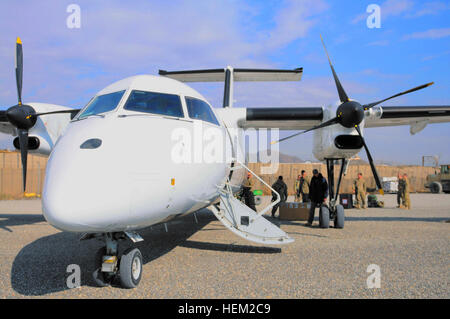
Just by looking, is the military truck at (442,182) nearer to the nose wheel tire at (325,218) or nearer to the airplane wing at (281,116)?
the nose wheel tire at (325,218)

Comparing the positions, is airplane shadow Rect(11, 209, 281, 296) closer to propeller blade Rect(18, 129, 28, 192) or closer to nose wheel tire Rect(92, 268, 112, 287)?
nose wheel tire Rect(92, 268, 112, 287)

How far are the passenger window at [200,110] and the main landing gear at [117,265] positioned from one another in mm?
2076

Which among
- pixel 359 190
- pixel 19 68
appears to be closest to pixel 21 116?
pixel 19 68

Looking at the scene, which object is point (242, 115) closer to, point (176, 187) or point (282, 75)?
point (282, 75)

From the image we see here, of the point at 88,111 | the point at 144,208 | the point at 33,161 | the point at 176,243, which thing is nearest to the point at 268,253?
the point at 176,243

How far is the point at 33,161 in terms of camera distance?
1208 inches

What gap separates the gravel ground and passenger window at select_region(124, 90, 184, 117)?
2.40m

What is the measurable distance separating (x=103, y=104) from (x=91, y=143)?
1.25 meters

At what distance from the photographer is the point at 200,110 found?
18.9 feet

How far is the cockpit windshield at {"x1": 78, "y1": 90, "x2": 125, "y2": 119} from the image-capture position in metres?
4.80

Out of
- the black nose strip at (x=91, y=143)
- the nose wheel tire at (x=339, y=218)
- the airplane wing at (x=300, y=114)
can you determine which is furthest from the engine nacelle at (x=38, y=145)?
the nose wheel tire at (x=339, y=218)

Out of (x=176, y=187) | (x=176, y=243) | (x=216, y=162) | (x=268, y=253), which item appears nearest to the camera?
(x=176, y=187)

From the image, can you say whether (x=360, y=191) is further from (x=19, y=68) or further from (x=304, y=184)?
(x=19, y=68)

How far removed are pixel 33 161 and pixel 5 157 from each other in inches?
84.3
